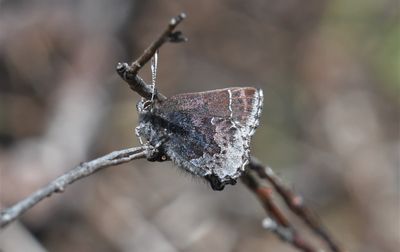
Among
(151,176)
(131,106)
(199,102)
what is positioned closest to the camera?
(199,102)

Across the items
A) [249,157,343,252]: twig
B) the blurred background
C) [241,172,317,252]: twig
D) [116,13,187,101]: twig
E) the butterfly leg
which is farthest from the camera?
the blurred background

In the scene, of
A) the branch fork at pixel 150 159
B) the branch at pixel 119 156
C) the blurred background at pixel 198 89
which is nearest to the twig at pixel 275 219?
the branch fork at pixel 150 159

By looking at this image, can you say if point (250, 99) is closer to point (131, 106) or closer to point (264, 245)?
point (264, 245)

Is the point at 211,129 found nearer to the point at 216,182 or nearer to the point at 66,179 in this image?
the point at 216,182

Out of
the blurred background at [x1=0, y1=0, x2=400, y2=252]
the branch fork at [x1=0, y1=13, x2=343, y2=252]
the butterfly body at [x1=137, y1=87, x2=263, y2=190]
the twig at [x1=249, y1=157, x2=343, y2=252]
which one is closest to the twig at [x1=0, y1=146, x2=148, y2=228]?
the branch fork at [x1=0, y1=13, x2=343, y2=252]

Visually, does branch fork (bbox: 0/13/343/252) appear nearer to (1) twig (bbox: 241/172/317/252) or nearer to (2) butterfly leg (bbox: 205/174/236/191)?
(1) twig (bbox: 241/172/317/252)

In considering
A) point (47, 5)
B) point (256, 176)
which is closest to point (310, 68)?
point (47, 5)

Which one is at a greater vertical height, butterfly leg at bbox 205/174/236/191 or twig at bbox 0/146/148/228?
butterfly leg at bbox 205/174/236/191
